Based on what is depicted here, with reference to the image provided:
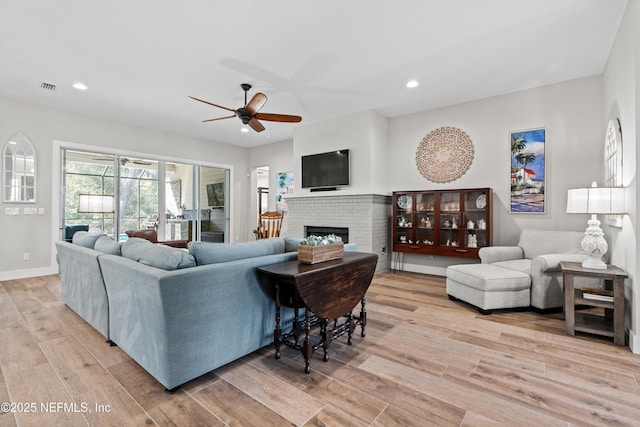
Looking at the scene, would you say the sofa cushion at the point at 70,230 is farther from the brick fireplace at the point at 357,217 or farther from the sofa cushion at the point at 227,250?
the sofa cushion at the point at 227,250

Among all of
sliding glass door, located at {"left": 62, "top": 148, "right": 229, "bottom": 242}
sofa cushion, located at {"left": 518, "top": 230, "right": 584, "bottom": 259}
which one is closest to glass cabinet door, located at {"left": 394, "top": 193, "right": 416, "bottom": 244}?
sofa cushion, located at {"left": 518, "top": 230, "right": 584, "bottom": 259}

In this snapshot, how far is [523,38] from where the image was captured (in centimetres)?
281

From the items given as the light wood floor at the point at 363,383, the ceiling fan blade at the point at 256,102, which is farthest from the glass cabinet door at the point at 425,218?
the ceiling fan blade at the point at 256,102

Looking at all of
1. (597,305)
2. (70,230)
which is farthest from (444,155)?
(70,230)

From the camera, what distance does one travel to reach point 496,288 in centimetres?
293

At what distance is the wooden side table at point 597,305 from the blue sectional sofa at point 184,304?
227 centimetres

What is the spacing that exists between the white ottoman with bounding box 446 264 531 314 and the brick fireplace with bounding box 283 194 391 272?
1.79 m

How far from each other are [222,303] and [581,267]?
290cm

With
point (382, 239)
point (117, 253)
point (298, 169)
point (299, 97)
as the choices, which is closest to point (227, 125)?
point (298, 169)

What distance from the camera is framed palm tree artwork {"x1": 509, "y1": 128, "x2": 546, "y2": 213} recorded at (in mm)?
3844

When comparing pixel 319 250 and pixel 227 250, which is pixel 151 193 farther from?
pixel 319 250

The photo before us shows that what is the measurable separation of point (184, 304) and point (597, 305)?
9.79 ft

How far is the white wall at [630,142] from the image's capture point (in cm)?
213

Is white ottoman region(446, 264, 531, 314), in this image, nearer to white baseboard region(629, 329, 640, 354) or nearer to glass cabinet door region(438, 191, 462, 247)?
white baseboard region(629, 329, 640, 354)
